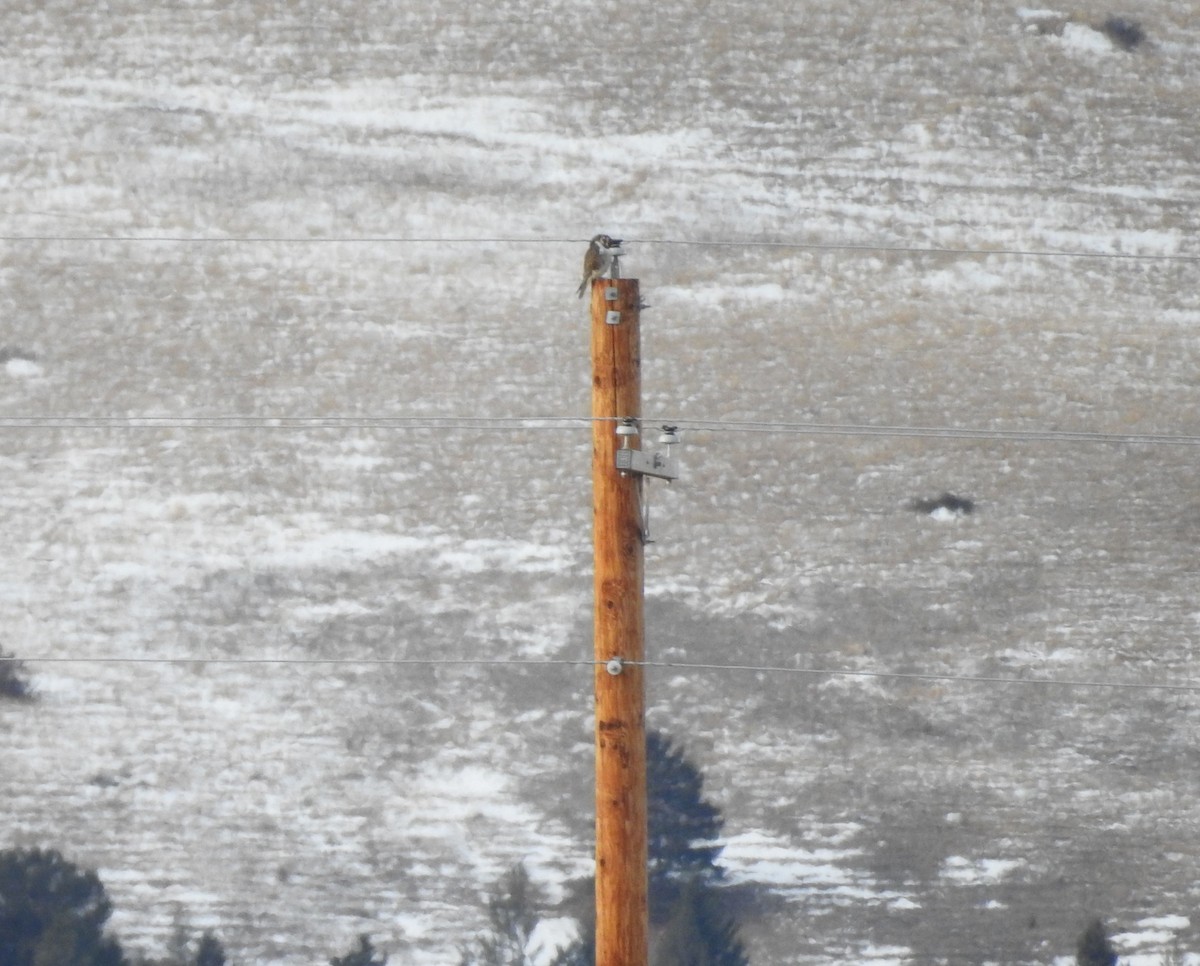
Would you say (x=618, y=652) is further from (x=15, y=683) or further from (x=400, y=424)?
(x=15, y=683)

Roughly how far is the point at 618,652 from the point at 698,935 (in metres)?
4.02

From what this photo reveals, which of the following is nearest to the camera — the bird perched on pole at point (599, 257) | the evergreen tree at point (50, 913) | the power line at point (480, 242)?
the bird perched on pole at point (599, 257)

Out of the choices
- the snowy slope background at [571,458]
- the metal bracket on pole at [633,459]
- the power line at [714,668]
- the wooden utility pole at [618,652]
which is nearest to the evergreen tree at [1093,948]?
the snowy slope background at [571,458]

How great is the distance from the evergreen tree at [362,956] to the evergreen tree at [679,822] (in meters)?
1.64

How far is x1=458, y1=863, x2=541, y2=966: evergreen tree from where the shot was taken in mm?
7816

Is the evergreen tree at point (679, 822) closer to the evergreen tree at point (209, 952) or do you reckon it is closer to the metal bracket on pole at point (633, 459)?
the evergreen tree at point (209, 952)

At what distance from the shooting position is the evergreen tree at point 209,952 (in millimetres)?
7855

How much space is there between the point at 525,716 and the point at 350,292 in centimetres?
269

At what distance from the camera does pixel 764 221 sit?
26.7 feet

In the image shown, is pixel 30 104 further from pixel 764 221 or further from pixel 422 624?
pixel 764 221

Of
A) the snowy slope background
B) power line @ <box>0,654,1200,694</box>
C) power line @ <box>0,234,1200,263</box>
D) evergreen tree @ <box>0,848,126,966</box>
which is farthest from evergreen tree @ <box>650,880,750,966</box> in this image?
power line @ <box>0,234,1200,263</box>

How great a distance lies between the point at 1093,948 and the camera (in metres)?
7.95

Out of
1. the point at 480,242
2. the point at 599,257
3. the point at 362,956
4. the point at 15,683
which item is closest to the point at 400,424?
the point at 480,242

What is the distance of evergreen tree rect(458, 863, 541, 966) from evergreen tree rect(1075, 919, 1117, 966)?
3.17 meters
